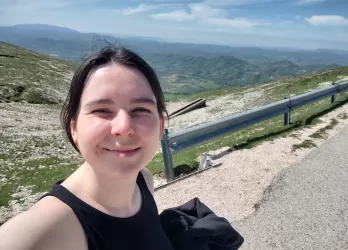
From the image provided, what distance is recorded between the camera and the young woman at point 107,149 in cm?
240

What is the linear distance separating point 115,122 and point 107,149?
0.21 meters

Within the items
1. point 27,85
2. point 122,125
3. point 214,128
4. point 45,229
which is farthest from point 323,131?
point 27,85

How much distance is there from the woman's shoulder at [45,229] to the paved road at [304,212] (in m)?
4.21

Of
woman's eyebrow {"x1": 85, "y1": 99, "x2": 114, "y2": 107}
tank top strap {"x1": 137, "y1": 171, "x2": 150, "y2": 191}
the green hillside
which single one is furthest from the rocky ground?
the green hillside

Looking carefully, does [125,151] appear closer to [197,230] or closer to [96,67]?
[96,67]

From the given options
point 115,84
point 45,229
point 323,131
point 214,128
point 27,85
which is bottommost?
point 27,85

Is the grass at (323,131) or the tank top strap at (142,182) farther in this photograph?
the grass at (323,131)

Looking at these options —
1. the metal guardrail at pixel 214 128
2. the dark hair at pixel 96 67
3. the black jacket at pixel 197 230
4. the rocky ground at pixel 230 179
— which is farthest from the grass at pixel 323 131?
the dark hair at pixel 96 67

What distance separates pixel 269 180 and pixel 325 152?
3089 mm

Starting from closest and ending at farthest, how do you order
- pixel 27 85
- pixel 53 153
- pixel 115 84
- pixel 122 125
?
pixel 122 125 → pixel 115 84 → pixel 53 153 → pixel 27 85

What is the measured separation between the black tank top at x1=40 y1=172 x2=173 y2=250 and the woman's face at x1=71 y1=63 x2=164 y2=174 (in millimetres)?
308

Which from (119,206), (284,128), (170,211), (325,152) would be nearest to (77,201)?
(119,206)

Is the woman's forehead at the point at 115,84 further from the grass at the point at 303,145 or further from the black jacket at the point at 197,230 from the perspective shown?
the grass at the point at 303,145

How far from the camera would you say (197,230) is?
13.6ft
